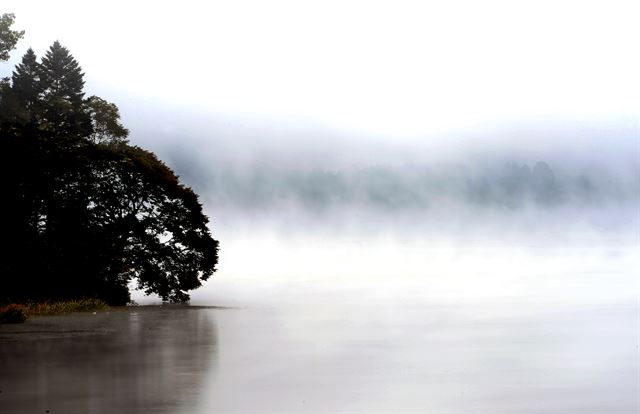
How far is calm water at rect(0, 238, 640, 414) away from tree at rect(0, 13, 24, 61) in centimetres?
1836

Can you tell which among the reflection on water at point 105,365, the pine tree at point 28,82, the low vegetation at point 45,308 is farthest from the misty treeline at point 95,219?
the pine tree at point 28,82

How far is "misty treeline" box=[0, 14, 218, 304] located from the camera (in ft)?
130

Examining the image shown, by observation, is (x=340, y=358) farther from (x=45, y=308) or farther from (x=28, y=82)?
(x=28, y=82)

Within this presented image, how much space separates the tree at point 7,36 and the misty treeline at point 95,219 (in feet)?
25.9

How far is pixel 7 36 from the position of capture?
49625 millimetres

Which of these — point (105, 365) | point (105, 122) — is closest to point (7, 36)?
point (105, 122)

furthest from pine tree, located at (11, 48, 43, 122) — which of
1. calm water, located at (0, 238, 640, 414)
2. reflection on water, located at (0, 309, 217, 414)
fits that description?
reflection on water, located at (0, 309, 217, 414)

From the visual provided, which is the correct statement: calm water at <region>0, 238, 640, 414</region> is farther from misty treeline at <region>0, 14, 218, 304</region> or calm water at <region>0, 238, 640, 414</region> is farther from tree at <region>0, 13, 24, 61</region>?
tree at <region>0, 13, 24, 61</region>

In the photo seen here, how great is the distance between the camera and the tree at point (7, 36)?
49438mm

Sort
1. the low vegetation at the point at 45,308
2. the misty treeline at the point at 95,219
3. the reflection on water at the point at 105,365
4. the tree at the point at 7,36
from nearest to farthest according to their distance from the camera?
the reflection on water at the point at 105,365 < the low vegetation at the point at 45,308 < the misty treeline at the point at 95,219 < the tree at the point at 7,36

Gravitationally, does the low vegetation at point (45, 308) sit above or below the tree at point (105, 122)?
below

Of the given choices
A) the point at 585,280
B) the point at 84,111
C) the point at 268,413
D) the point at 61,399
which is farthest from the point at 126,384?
the point at 585,280

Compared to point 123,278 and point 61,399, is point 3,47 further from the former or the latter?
point 61,399

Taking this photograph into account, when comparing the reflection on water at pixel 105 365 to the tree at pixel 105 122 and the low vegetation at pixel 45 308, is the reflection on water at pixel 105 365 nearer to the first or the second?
the low vegetation at pixel 45 308
